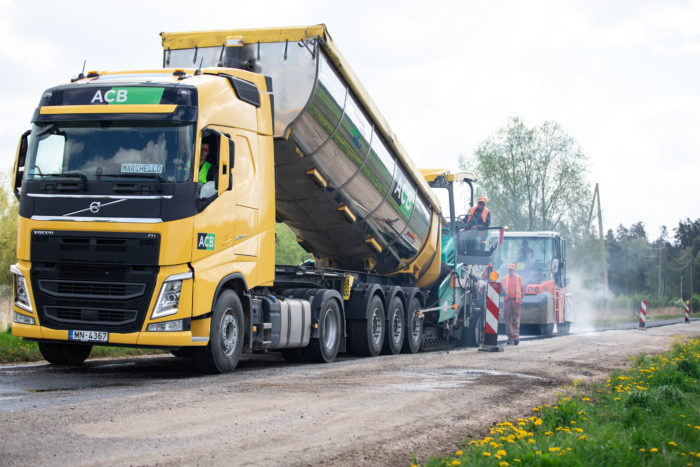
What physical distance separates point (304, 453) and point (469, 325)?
13.4 m

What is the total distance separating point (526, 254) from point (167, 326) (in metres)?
17.2

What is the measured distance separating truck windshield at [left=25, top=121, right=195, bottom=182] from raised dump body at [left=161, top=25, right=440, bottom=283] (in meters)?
2.17

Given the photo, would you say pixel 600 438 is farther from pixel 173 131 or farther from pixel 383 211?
pixel 383 211

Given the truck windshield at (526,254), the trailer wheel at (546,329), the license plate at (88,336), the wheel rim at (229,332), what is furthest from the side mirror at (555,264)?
the license plate at (88,336)

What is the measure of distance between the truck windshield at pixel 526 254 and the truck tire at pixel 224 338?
15127mm

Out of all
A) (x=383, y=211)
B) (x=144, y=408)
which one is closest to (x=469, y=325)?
(x=383, y=211)

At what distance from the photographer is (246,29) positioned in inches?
412

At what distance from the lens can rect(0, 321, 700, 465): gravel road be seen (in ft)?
14.7

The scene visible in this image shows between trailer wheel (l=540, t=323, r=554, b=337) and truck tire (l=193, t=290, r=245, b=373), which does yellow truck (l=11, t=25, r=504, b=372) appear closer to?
truck tire (l=193, t=290, r=245, b=373)

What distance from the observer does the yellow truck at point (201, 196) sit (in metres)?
8.20

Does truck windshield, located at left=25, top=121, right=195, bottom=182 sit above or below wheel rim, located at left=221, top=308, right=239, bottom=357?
above

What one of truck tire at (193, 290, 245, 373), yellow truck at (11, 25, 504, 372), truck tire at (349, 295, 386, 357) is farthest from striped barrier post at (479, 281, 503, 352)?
truck tire at (193, 290, 245, 373)

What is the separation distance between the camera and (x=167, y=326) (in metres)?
8.23

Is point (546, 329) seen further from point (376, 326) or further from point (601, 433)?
point (601, 433)
